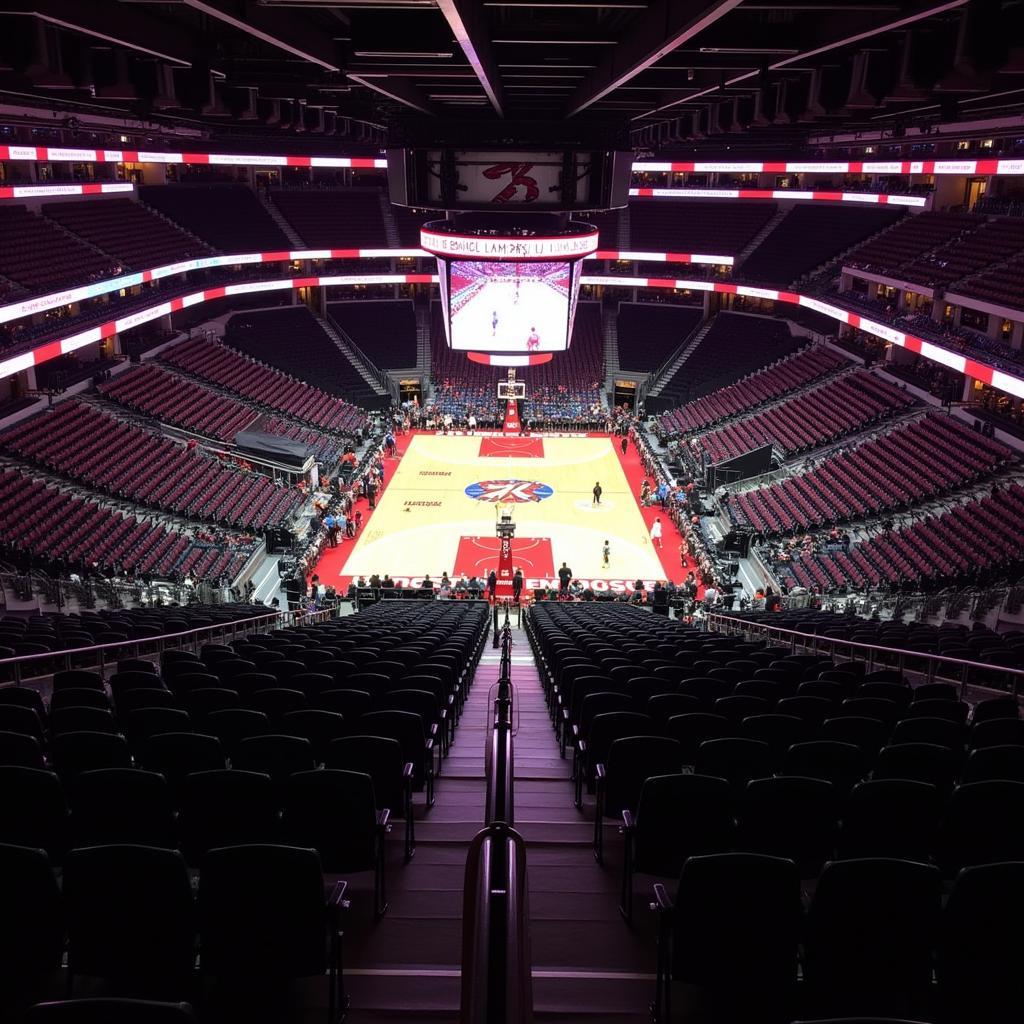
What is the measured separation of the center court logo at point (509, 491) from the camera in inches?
1417

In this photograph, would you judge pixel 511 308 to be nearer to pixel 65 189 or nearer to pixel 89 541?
pixel 89 541

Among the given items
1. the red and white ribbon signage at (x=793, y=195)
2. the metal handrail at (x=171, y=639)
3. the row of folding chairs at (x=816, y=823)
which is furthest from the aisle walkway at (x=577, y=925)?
the red and white ribbon signage at (x=793, y=195)

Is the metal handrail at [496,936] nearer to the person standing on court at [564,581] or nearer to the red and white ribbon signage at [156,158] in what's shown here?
the person standing on court at [564,581]

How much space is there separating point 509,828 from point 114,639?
1038 centimetres

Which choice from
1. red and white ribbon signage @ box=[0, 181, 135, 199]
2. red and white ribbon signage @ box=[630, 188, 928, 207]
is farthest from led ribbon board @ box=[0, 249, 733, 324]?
red and white ribbon signage @ box=[0, 181, 135, 199]

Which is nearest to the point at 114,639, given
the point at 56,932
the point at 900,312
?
the point at 56,932

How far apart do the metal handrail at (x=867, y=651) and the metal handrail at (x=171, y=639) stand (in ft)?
30.2

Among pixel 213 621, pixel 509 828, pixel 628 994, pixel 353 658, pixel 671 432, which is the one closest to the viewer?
pixel 509 828

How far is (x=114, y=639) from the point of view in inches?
476

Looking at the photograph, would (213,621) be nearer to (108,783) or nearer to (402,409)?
(108,783)

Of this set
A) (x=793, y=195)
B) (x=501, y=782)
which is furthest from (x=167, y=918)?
(x=793, y=195)

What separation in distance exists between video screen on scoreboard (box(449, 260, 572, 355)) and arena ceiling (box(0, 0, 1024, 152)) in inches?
392

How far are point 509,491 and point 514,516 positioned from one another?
9.94 ft

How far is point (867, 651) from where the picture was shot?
41.4ft
